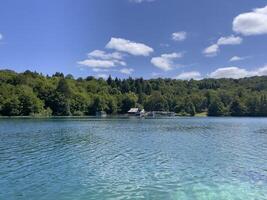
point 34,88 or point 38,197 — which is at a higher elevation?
point 34,88

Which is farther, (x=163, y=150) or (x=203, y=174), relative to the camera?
(x=163, y=150)

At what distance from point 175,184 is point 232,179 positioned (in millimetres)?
4262

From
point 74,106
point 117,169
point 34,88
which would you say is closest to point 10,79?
point 34,88

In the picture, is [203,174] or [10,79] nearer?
[203,174]

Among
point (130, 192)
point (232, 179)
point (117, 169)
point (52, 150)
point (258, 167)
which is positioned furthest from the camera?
point (52, 150)

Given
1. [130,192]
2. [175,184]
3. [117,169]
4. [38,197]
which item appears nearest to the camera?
[38,197]

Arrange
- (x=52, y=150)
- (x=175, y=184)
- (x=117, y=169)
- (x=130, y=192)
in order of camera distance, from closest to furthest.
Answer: (x=130, y=192), (x=175, y=184), (x=117, y=169), (x=52, y=150)

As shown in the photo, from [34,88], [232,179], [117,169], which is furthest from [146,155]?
[34,88]

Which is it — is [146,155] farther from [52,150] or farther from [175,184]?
[175,184]

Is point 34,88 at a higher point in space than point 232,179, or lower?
higher

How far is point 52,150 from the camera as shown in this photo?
36781 mm

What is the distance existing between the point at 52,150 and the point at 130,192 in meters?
19.1

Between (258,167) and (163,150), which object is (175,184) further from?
(163,150)

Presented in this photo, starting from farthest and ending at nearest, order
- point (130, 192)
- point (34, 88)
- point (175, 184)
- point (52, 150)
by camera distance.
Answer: point (34, 88) < point (52, 150) < point (175, 184) < point (130, 192)
